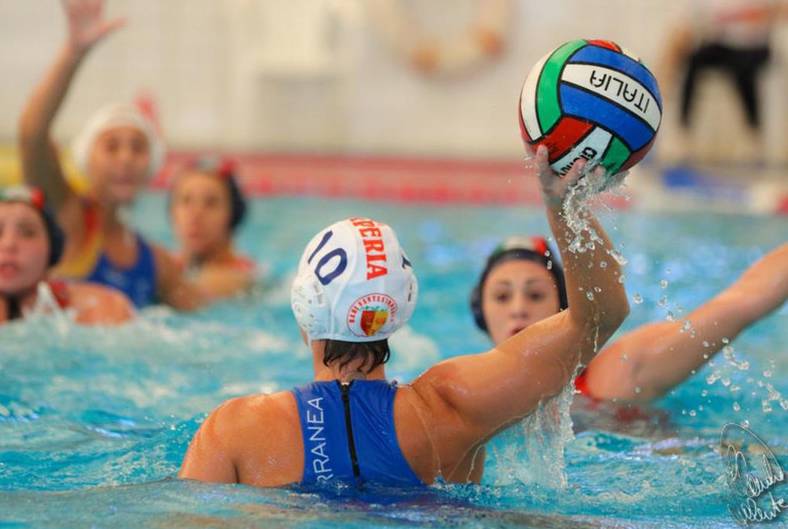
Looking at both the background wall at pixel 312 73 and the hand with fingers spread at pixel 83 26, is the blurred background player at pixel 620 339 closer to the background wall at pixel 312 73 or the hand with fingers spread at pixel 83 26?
the hand with fingers spread at pixel 83 26

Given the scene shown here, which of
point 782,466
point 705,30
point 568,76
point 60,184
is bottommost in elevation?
point 782,466

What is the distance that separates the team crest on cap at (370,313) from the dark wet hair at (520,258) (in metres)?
1.16

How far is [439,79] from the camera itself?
12.2 m

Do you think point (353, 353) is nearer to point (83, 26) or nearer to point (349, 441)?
point (349, 441)

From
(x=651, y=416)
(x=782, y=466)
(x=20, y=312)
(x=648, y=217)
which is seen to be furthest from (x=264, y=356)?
(x=648, y=217)

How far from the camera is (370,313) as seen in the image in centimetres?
267

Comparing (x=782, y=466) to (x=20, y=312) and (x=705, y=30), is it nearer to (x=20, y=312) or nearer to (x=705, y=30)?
(x=20, y=312)

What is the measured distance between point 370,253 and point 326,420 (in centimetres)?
36

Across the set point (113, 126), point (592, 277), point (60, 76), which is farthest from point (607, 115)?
point (113, 126)

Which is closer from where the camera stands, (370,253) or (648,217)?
(370,253)

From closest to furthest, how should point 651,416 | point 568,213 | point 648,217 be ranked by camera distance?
point 568,213, point 651,416, point 648,217

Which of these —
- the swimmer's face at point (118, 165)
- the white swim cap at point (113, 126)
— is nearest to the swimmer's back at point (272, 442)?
the swimmer's face at point (118, 165)

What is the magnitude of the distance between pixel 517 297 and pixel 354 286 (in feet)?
3.76

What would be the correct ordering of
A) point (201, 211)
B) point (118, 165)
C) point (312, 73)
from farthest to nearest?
point (312, 73)
point (201, 211)
point (118, 165)
